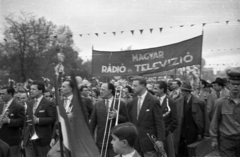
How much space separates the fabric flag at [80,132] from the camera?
2.62 metres

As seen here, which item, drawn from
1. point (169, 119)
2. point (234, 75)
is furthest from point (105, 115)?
point (234, 75)

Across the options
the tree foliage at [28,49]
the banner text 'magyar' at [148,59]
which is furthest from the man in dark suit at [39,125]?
the tree foliage at [28,49]

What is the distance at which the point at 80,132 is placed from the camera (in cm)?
270

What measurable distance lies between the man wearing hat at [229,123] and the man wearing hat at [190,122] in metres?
2.25

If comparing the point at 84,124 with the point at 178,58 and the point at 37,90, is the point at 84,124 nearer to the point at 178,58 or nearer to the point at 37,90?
the point at 37,90

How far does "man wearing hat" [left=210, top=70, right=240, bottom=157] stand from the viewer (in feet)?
18.5

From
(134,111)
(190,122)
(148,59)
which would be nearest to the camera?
(134,111)

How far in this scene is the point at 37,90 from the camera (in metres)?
6.91

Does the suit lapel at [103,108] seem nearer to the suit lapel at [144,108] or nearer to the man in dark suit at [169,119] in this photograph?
the suit lapel at [144,108]

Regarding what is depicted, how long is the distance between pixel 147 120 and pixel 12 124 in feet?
9.94

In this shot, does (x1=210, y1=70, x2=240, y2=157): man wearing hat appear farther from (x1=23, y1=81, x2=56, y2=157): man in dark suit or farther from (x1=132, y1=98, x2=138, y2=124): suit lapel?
(x1=23, y1=81, x2=56, y2=157): man in dark suit

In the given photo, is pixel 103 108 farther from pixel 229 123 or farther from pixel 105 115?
pixel 229 123

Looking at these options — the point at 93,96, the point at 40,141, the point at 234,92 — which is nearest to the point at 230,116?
the point at 234,92

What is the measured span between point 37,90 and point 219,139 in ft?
12.3
